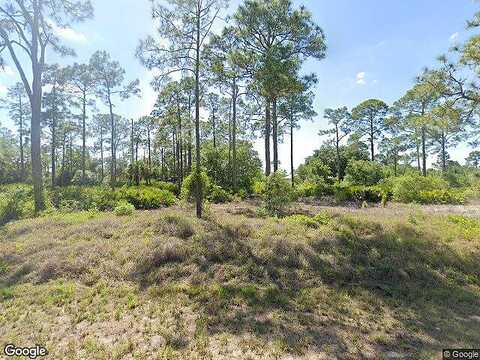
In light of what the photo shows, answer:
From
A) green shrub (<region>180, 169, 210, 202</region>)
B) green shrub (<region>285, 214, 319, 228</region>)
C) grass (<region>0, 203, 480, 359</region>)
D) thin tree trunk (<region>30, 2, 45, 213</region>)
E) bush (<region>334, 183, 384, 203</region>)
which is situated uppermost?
thin tree trunk (<region>30, 2, 45, 213</region>)

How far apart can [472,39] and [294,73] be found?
623 cm

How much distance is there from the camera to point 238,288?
5.50 m

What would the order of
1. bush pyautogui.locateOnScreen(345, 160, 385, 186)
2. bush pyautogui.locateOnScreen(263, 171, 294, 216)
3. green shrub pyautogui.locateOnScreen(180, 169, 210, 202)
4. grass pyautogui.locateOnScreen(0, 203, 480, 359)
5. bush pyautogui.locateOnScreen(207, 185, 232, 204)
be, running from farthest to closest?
1. bush pyautogui.locateOnScreen(345, 160, 385, 186)
2. bush pyautogui.locateOnScreen(207, 185, 232, 204)
3. bush pyautogui.locateOnScreen(263, 171, 294, 216)
4. green shrub pyautogui.locateOnScreen(180, 169, 210, 202)
5. grass pyautogui.locateOnScreen(0, 203, 480, 359)

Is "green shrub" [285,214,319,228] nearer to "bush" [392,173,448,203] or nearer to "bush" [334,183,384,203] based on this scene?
"bush" [334,183,384,203]

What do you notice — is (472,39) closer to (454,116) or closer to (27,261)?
(454,116)

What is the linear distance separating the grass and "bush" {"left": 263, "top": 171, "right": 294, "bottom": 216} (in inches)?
74.4

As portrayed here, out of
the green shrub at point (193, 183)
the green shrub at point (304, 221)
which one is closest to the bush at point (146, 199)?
the green shrub at point (193, 183)

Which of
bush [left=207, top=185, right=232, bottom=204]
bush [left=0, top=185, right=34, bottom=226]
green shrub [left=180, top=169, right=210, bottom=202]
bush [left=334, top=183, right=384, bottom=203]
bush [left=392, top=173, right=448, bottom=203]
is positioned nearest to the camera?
green shrub [left=180, top=169, right=210, bottom=202]

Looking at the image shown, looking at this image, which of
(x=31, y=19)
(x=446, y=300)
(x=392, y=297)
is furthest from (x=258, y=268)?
(x=31, y=19)

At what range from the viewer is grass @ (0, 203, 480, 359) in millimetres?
3896

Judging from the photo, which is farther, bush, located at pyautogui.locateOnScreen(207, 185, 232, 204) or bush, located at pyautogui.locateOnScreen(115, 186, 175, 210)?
bush, located at pyautogui.locateOnScreen(207, 185, 232, 204)

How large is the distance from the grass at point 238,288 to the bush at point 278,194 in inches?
74.4

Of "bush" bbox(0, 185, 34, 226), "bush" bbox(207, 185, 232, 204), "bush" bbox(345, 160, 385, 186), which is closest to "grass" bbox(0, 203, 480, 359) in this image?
"bush" bbox(0, 185, 34, 226)

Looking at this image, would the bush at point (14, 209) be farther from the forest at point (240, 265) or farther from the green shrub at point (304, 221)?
the green shrub at point (304, 221)
